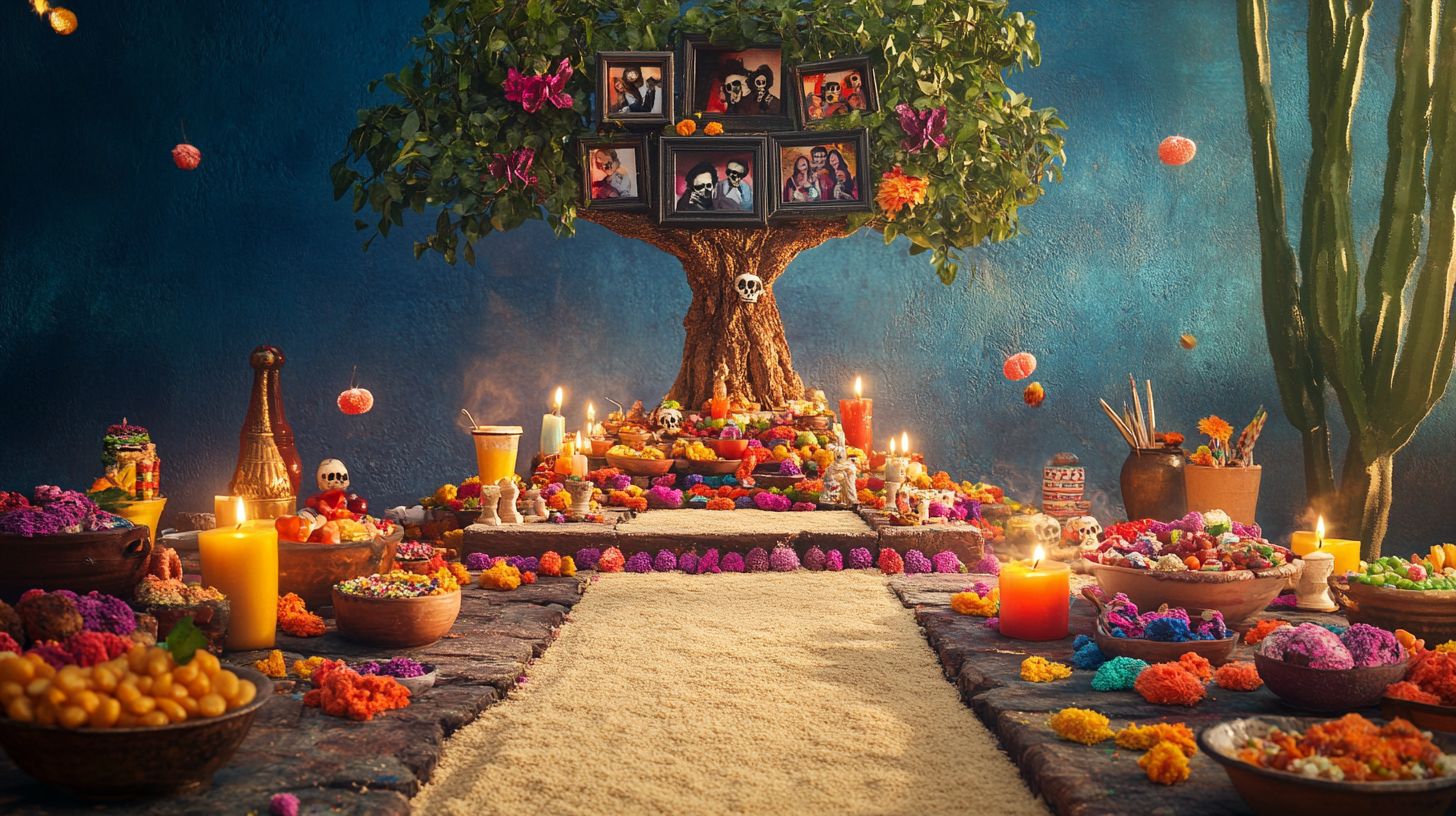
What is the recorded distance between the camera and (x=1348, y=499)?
579 cm

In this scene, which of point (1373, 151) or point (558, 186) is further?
point (1373, 151)

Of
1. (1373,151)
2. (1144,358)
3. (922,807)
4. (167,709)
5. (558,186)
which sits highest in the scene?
(1373,151)

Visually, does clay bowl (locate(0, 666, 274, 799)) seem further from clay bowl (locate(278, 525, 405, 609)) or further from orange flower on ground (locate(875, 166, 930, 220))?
orange flower on ground (locate(875, 166, 930, 220))

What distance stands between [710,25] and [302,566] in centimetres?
410

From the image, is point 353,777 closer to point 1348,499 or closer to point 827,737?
point 827,737

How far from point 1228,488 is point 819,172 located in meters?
3.21

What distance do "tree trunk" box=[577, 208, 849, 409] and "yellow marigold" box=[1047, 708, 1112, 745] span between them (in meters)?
4.37

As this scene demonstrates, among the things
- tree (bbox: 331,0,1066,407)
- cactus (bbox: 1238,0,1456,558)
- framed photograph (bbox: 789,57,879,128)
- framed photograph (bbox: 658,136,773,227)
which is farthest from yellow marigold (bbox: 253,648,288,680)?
cactus (bbox: 1238,0,1456,558)

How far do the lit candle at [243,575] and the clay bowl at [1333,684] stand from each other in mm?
2534

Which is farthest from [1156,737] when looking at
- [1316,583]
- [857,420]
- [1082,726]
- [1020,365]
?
[1020,365]

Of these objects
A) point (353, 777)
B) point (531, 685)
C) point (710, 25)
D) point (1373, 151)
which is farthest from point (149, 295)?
point (1373, 151)

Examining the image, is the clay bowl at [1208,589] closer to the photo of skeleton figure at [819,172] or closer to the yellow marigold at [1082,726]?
the yellow marigold at [1082,726]

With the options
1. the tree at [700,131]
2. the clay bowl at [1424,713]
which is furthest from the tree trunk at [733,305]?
the clay bowl at [1424,713]

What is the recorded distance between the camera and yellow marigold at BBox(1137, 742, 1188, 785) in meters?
1.78
